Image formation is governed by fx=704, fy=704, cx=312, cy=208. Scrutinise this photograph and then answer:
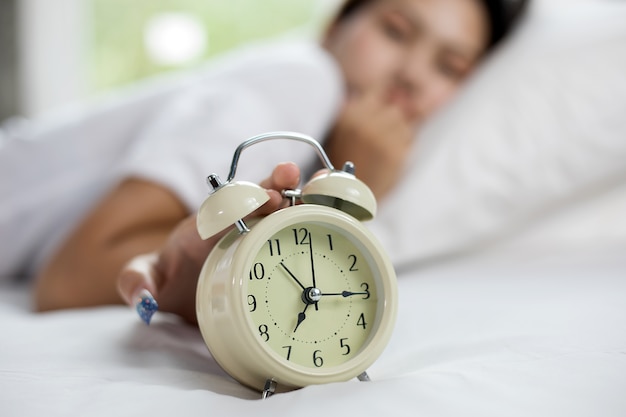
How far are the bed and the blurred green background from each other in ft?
5.80

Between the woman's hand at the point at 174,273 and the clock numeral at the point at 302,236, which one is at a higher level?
the woman's hand at the point at 174,273

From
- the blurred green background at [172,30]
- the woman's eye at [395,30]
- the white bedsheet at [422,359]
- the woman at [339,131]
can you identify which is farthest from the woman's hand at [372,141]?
the blurred green background at [172,30]

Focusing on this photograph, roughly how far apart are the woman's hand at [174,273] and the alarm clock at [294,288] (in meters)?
0.11

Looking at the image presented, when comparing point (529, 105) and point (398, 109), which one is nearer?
point (529, 105)

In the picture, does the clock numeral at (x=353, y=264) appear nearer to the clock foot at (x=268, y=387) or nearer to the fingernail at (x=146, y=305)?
the clock foot at (x=268, y=387)

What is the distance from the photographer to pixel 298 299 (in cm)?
63

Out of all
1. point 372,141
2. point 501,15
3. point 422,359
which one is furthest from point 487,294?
point 501,15

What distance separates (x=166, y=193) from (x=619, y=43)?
88 centimetres

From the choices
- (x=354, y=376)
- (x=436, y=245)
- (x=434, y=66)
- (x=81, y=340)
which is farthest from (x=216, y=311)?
(x=434, y=66)

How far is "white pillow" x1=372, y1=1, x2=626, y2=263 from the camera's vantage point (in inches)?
50.3

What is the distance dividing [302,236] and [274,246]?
0.10 ft

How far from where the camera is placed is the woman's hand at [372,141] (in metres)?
1.35

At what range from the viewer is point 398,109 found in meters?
1.50

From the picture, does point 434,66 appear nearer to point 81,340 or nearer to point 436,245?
point 436,245
